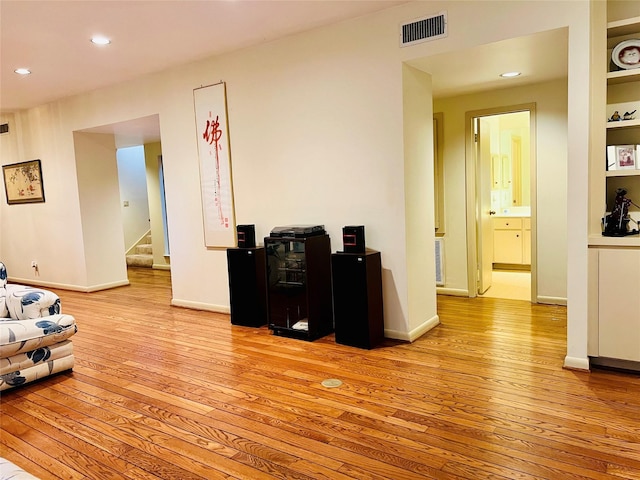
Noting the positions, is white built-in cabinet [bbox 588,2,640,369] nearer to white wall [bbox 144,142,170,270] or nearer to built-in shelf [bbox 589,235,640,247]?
Result: built-in shelf [bbox 589,235,640,247]

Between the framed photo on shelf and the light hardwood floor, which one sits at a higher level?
the framed photo on shelf

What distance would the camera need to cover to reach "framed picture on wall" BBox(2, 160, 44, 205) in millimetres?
7059

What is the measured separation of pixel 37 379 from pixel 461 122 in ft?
16.0


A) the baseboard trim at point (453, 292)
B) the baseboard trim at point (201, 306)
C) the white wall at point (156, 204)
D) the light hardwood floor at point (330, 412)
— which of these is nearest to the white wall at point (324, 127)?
the baseboard trim at point (201, 306)

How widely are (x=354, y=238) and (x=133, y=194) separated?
25.2ft

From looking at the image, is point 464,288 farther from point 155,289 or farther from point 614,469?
point 155,289

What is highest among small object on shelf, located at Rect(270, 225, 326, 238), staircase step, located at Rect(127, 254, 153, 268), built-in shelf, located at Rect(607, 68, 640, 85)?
built-in shelf, located at Rect(607, 68, 640, 85)

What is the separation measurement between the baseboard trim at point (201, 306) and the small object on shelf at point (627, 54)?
4.10 metres

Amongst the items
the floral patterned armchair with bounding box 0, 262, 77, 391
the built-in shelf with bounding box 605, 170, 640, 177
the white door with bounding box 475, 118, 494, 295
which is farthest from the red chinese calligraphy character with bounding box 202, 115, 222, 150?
the built-in shelf with bounding box 605, 170, 640, 177

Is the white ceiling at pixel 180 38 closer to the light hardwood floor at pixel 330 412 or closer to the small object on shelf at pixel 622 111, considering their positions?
the small object on shelf at pixel 622 111

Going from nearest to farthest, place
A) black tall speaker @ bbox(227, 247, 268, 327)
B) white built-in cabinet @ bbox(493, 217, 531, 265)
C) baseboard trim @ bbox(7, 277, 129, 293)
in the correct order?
black tall speaker @ bbox(227, 247, 268, 327) < baseboard trim @ bbox(7, 277, 129, 293) < white built-in cabinet @ bbox(493, 217, 531, 265)

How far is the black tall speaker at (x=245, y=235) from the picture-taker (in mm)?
4605

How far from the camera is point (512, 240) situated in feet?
23.3

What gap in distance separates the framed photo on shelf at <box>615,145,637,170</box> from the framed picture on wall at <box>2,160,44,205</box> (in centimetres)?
738
